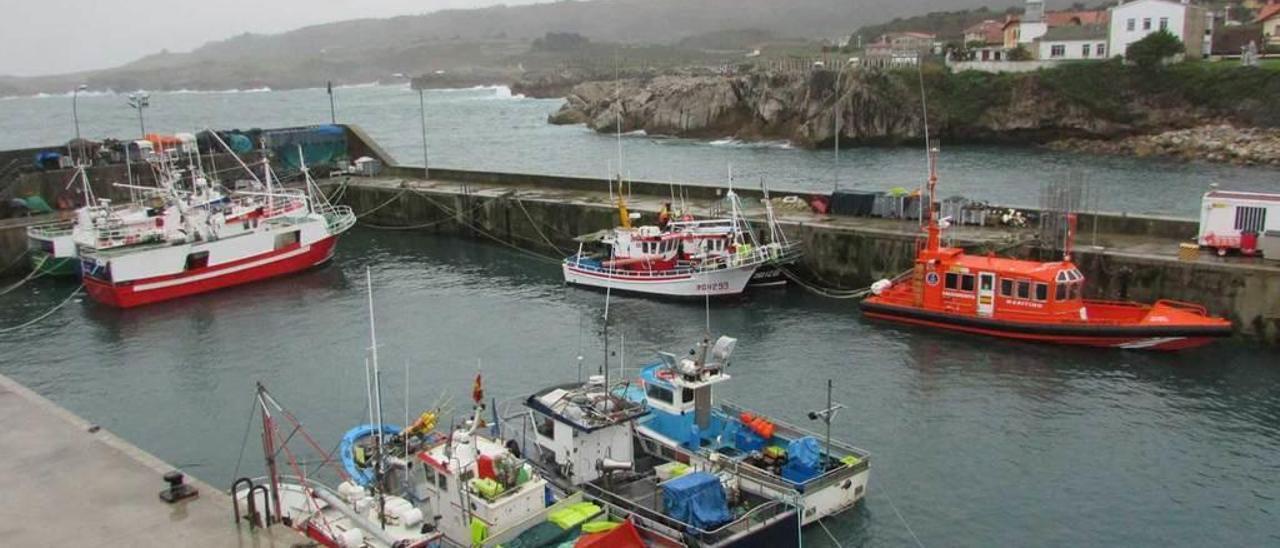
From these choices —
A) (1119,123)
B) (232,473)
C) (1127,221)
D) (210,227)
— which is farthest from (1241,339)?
(1119,123)

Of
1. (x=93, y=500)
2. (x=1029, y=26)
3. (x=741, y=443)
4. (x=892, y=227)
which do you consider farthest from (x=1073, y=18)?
(x=93, y=500)

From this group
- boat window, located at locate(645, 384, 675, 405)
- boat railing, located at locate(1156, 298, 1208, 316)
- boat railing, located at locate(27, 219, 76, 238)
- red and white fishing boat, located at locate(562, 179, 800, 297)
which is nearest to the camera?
boat window, located at locate(645, 384, 675, 405)

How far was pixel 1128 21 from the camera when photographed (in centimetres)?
9188

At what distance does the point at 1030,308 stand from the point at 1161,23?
73.9 m

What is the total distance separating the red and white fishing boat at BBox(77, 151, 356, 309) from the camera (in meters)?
38.9

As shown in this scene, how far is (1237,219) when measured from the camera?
32438mm

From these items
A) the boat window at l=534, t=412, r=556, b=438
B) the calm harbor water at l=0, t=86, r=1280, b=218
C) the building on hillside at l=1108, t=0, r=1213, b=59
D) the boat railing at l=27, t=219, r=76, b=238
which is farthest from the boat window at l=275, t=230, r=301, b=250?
the building on hillside at l=1108, t=0, r=1213, b=59

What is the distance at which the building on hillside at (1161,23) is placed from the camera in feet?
296

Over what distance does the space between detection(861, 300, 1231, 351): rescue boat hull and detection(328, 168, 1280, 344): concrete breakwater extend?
2.65m

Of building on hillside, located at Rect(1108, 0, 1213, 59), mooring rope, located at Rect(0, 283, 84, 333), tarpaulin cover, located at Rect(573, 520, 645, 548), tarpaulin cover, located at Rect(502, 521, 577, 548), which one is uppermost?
building on hillside, located at Rect(1108, 0, 1213, 59)

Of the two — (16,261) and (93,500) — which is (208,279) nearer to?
(16,261)

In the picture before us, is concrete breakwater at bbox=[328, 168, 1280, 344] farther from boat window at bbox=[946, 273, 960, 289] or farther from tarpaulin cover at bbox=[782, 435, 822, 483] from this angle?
tarpaulin cover at bbox=[782, 435, 822, 483]

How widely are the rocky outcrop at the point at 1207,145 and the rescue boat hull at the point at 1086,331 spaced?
48.8 m

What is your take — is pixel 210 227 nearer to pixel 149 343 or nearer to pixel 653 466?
pixel 149 343
